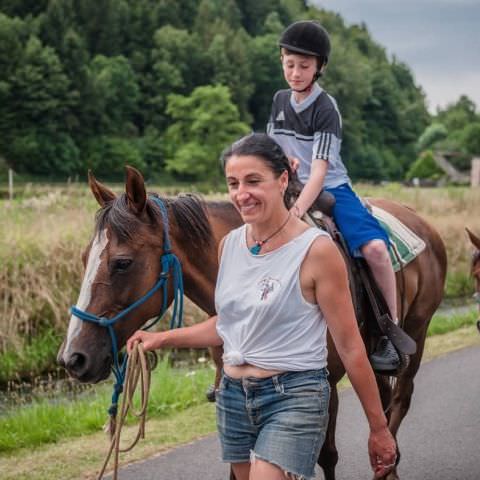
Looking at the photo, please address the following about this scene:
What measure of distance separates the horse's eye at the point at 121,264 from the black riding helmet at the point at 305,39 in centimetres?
163

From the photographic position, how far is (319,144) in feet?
15.4

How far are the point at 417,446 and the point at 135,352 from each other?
151 inches

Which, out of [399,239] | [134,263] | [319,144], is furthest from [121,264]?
[399,239]

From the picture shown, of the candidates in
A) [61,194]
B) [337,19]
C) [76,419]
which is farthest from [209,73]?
[76,419]

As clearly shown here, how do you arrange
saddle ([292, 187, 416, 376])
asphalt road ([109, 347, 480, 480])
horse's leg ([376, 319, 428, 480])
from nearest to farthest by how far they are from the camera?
saddle ([292, 187, 416, 376])
asphalt road ([109, 347, 480, 480])
horse's leg ([376, 319, 428, 480])

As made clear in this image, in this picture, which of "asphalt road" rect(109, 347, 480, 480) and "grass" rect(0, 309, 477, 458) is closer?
"asphalt road" rect(109, 347, 480, 480)

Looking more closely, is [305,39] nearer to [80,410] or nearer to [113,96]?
[80,410]

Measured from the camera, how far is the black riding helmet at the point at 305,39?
15.3 ft

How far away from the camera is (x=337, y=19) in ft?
550

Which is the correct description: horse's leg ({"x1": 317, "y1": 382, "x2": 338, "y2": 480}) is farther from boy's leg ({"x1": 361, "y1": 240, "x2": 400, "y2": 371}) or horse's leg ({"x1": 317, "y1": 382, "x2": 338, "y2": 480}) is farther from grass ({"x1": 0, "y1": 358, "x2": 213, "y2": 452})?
grass ({"x1": 0, "y1": 358, "x2": 213, "y2": 452})

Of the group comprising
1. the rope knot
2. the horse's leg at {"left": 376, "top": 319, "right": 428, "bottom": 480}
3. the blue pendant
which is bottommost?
the horse's leg at {"left": 376, "top": 319, "right": 428, "bottom": 480}

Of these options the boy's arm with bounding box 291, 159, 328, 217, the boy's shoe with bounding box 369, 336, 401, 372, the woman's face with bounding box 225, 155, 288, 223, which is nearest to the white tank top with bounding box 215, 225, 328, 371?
the woman's face with bounding box 225, 155, 288, 223

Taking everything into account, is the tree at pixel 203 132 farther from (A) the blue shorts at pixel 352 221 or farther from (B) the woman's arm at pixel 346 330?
(B) the woman's arm at pixel 346 330

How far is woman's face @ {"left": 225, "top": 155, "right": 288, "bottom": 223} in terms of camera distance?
3.10 meters
